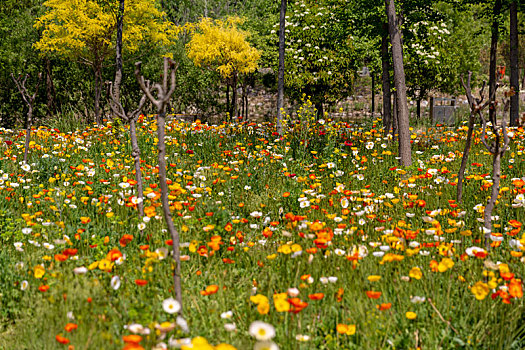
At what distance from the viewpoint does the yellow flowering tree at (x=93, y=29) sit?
16344mm

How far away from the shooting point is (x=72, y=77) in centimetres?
2055

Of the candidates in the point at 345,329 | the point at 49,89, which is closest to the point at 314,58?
the point at 49,89

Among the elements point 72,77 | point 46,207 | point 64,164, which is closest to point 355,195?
point 46,207

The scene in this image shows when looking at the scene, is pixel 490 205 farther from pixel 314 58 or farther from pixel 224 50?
pixel 224 50

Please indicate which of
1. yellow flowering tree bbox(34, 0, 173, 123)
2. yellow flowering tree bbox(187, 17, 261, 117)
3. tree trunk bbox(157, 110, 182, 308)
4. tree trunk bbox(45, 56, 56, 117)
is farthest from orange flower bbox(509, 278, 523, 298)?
tree trunk bbox(45, 56, 56, 117)

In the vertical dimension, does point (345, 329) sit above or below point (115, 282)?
below

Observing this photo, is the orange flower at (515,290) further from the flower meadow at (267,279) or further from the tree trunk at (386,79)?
the tree trunk at (386,79)

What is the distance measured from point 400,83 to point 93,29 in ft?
42.0

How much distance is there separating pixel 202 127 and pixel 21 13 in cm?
1482

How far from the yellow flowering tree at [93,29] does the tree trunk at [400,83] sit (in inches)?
430

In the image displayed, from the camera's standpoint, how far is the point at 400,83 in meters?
7.27

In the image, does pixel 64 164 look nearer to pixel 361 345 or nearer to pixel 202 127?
pixel 202 127

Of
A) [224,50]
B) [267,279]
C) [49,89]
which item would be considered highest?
[224,50]

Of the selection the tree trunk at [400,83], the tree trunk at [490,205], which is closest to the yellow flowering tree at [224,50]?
the tree trunk at [400,83]
